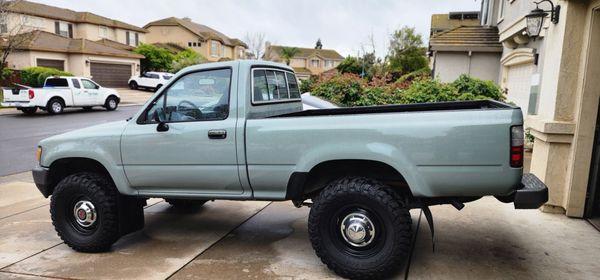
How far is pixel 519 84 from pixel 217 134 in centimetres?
976

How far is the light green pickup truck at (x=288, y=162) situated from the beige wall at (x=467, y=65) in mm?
11304

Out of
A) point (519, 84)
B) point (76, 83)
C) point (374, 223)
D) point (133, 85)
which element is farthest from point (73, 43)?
point (374, 223)

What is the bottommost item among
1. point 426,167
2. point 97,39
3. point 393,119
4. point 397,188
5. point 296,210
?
point 296,210

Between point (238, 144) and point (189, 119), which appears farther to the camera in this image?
point (189, 119)

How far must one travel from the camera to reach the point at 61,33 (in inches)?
1590

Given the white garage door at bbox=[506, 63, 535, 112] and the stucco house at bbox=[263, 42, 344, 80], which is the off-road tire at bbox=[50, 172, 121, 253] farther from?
the stucco house at bbox=[263, 42, 344, 80]

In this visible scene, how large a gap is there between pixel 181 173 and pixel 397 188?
6.83 feet

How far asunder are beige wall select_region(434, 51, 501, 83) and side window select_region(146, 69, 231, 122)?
37.2 ft

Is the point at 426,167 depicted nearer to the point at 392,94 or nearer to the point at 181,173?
the point at 181,173

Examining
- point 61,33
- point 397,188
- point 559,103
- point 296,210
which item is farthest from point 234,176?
point 61,33

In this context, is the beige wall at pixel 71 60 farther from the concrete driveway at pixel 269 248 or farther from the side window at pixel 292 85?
the side window at pixel 292 85

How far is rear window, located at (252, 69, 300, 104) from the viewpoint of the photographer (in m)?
4.50

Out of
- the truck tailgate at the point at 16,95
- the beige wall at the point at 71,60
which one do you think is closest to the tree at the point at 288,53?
the beige wall at the point at 71,60

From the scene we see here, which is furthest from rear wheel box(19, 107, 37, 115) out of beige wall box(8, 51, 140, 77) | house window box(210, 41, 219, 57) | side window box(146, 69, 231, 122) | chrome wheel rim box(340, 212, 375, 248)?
house window box(210, 41, 219, 57)
